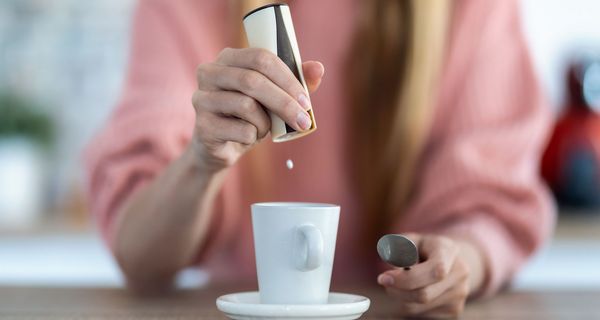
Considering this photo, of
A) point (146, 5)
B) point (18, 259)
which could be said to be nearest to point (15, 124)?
point (18, 259)

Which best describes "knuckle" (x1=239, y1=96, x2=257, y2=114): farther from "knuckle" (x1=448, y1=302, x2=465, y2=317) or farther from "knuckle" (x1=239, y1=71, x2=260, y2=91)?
"knuckle" (x1=448, y1=302, x2=465, y2=317)

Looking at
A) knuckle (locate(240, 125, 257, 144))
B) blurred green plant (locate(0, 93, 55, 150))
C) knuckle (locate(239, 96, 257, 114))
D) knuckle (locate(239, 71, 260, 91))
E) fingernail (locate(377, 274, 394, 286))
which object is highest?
blurred green plant (locate(0, 93, 55, 150))

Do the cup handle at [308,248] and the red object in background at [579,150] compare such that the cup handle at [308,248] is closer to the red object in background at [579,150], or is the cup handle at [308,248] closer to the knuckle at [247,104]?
the knuckle at [247,104]

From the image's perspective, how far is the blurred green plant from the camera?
2.49 metres

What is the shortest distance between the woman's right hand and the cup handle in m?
0.09

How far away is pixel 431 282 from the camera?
86 cm

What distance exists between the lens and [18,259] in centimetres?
227

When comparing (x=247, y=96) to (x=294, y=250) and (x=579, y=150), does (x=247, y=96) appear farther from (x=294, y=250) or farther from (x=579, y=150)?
(x=579, y=150)

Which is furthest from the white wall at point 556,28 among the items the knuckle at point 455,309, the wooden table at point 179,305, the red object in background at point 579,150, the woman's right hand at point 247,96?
the woman's right hand at point 247,96

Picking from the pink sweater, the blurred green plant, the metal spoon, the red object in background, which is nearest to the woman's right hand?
the metal spoon

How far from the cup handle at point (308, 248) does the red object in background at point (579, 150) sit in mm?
1499

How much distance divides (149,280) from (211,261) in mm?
275

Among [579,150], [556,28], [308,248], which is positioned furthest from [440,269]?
[556,28]

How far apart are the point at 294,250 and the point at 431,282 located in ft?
0.57
